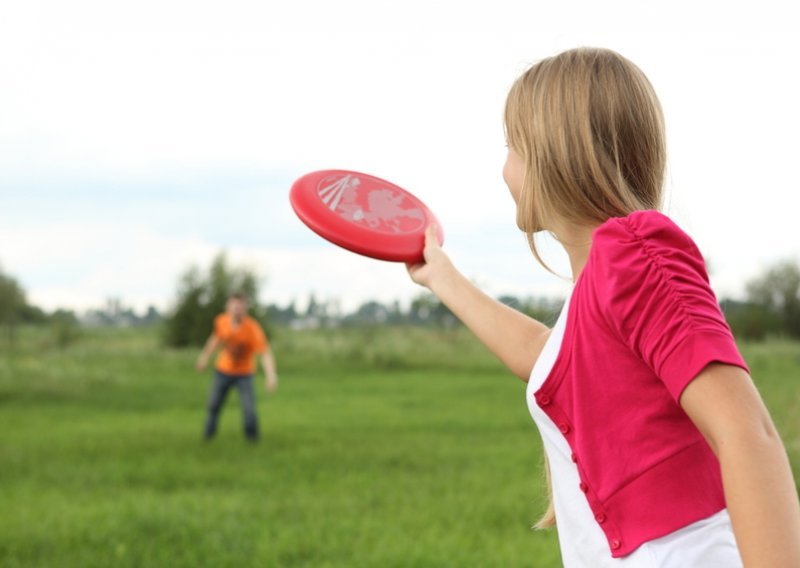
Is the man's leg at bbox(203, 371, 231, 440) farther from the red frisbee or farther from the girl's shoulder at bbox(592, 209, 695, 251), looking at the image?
the girl's shoulder at bbox(592, 209, 695, 251)

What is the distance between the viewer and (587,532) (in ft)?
5.27

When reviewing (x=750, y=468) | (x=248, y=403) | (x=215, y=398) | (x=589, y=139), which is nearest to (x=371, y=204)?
(x=589, y=139)

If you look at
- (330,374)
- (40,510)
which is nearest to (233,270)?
(330,374)

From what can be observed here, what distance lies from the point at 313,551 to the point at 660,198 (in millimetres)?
4559

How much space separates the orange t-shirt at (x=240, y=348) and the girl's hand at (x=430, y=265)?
9.45 m

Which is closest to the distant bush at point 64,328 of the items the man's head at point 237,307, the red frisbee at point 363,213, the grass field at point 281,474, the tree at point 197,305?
the tree at point 197,305

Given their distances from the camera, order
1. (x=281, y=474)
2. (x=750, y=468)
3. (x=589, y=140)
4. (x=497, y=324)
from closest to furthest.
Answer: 1. (x=750, y=468)
2. (x=589, y=140)
3. (x=497, y=324)
4. (x=281, y=474)

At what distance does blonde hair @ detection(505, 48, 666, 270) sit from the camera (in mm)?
1594

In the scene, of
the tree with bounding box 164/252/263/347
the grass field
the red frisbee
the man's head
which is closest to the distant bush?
the tree with bounding box 164/252/263/347

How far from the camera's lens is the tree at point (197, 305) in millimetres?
33031

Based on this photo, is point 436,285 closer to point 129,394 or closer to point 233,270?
point 129,394

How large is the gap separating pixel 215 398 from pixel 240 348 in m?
0.62

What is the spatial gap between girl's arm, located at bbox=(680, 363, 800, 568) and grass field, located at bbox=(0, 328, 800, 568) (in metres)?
4.29

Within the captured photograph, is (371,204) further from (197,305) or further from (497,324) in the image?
(197,305)
